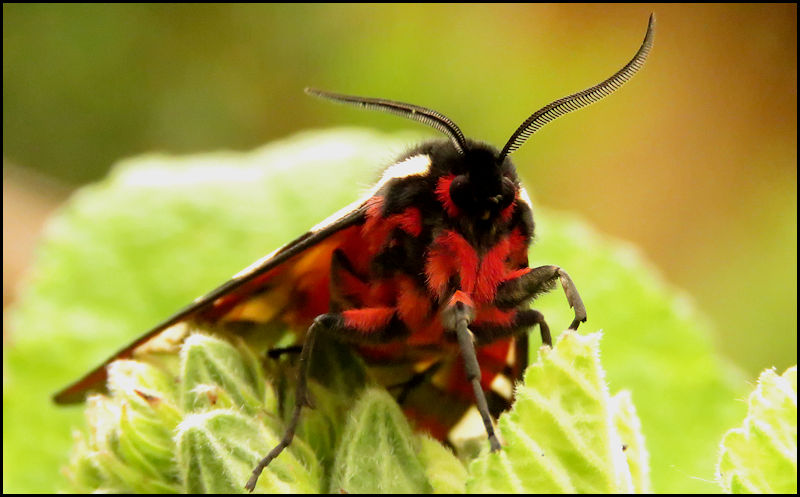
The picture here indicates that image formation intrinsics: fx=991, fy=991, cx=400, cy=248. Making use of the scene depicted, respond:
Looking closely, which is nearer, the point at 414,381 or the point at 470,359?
the point at 470,359

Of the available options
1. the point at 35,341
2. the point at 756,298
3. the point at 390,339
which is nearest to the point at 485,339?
the point at 390,339

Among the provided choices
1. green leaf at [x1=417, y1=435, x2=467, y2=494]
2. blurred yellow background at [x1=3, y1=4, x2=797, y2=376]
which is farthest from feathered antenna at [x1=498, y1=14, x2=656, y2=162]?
blurred yellow background at [x1=3, y1=4, x2=797, y2=376]

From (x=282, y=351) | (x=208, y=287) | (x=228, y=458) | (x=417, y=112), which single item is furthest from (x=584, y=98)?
(x=208, y=287)

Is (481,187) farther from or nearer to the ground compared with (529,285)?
farther from the ground

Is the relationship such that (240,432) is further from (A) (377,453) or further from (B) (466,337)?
(B) (466,337)

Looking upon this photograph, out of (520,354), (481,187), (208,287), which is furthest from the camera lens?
(208,287)

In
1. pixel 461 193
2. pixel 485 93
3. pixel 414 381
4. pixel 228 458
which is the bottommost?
pixel 228 458

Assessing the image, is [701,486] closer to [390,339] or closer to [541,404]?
[390,339]
